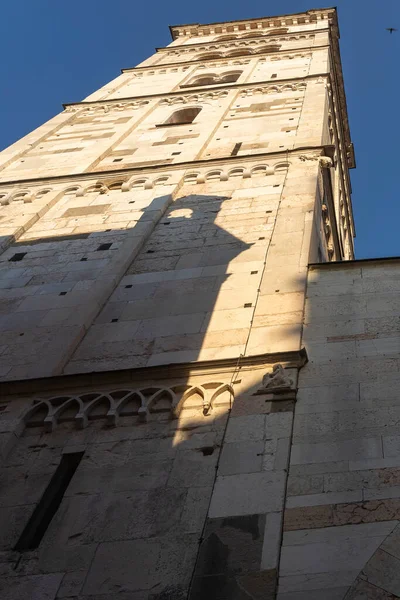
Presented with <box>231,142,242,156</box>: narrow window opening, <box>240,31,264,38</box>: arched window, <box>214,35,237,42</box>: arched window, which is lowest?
<box>240,31,264,38</box>: arched window

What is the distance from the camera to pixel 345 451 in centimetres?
720

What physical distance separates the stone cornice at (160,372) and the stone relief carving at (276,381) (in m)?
0.18

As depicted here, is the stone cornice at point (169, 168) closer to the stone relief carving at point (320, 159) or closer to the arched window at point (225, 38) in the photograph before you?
the stone relief carving at point (320, 159)

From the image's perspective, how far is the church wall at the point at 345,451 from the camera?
5973 mm

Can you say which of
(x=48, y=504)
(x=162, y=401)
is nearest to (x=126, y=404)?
(x=162, y=401)

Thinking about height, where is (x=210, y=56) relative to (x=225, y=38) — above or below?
above

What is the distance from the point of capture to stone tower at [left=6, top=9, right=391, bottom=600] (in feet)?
21.5

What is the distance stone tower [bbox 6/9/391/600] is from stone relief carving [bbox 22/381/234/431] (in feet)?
0.08

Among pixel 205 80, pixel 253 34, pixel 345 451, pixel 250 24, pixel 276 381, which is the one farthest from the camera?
pixel 250 24

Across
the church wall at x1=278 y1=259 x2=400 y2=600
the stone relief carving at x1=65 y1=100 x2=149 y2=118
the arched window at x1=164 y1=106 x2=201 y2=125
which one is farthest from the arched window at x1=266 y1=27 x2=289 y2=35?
the church wall at x1=278 y1=259 x2=400 y2=600

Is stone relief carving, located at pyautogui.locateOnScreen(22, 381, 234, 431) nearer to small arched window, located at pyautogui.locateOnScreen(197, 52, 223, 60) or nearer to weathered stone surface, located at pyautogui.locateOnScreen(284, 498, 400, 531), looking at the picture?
weathered stone surface, located at pyautogui.locateOnScreen(284, 498, 400, 531)

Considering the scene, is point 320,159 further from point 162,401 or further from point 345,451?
point 345,451

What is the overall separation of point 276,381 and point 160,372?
1204mm

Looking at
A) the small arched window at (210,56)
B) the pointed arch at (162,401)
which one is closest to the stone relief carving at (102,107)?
the small arched window at (210,56)
